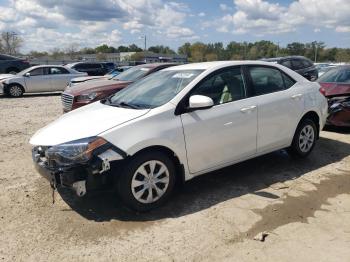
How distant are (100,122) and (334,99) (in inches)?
233

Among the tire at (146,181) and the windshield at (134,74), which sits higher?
the windshield at (134,74)

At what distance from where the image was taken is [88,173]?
404 cm

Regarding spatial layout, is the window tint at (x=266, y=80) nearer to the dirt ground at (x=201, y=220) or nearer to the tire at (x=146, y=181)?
the dirt ground at (x=201, y=220)

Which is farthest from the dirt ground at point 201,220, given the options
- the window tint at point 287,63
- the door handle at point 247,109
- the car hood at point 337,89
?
the window tint at point 287,63

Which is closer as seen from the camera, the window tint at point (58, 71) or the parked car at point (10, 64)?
the window tint at point (58, 71)

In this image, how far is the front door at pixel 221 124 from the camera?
15.3ft

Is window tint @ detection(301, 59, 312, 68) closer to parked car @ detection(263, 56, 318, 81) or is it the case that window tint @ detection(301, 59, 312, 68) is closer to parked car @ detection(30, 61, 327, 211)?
parked car @ detection(263, 56, 318, 81)

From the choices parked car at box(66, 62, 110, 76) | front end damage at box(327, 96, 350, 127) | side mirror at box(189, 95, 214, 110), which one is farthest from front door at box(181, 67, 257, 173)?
parked car at box(66, 62, 110, 76)

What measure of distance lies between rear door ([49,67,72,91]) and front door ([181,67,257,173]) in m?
14.4

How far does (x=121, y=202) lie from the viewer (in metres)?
4.57

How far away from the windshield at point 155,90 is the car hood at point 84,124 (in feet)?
0.83

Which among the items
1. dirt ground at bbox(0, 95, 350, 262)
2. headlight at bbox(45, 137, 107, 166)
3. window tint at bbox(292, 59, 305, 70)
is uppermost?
window tint at bbox(292, 59, 305, 70)

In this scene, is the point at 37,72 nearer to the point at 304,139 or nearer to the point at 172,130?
the point at 304,139

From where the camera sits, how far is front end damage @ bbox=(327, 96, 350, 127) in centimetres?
818
